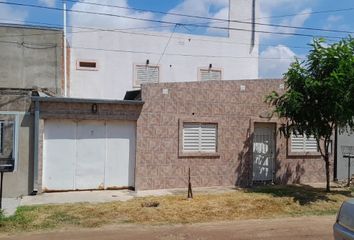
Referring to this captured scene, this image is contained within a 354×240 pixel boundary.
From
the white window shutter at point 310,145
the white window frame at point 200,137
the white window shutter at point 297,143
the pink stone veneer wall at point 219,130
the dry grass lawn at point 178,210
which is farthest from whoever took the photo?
the white window shutter at point 310,145

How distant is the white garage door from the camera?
47.7 ft

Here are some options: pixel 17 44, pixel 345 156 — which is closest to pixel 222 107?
pixel 345 156

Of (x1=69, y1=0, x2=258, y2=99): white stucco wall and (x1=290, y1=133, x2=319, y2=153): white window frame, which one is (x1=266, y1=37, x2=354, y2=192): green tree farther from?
(x1=69, y1=0, x2=258, y2=99): white stucco wall

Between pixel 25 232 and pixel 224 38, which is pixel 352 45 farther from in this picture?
pixel 224 38

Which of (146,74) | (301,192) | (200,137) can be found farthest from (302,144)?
(146,74)

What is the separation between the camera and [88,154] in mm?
14875

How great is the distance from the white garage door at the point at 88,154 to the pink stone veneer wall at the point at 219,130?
0.45 meters

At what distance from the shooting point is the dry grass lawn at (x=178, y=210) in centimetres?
1075

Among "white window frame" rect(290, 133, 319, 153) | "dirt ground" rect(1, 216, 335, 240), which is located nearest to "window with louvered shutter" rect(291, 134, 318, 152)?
"white window frame" rect(290, 133, 319, 153)

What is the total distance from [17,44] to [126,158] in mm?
9069

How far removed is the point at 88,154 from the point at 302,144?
7798mm

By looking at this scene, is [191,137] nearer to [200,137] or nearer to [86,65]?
[200,137]

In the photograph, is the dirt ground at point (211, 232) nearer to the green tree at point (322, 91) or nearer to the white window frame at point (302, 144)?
the green tree at point (322, 91)

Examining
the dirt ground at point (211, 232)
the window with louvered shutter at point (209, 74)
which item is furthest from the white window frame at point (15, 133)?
the window with louvered shutter at point (209, 74)
